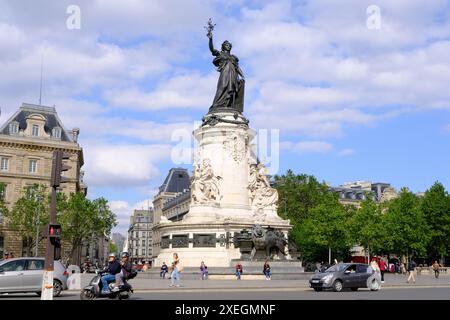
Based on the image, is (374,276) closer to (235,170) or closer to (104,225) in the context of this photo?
(235,170)

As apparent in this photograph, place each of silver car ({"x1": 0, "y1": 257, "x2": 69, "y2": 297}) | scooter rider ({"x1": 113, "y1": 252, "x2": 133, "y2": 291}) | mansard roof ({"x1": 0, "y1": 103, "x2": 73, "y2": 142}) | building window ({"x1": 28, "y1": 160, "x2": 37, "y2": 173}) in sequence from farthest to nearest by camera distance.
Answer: mansard roof ({"x1": 0, "y1": 103, "x2": 73, "y2": 142}) → building window ({"x1": 28, "y1": 160, "x2": 37, "y2": 173}) → silver car ({"x1": 0, "y1": 257, "x2": 69, "y2": 297}) → scooter rider ({"x1": 113, "y1": 252, "x2": 133, "y2": 291})

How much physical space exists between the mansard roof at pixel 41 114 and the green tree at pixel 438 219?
53.5m

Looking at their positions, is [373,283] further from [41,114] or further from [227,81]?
[41,114]

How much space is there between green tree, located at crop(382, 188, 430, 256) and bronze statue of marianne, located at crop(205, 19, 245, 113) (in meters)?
34.4

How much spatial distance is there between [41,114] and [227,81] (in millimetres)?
Answer: 41927

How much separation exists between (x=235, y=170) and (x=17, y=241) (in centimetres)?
4113

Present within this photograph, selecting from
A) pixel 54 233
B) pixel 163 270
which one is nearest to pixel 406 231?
pixel 163 270

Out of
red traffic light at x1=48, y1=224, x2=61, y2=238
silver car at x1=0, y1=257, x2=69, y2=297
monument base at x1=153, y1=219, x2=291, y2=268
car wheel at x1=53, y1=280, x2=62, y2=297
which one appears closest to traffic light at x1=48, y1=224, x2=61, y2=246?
red traffic light at x1=48, y1=224, x2=61, y2=238

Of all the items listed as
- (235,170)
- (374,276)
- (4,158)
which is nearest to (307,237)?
(235,170)

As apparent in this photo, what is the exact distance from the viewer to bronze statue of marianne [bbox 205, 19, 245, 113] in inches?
1843

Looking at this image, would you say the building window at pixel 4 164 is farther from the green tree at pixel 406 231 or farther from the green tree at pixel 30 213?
the green tree at pixel 406 231

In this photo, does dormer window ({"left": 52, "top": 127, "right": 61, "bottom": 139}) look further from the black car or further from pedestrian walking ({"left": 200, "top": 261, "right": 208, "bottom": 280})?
the black car
